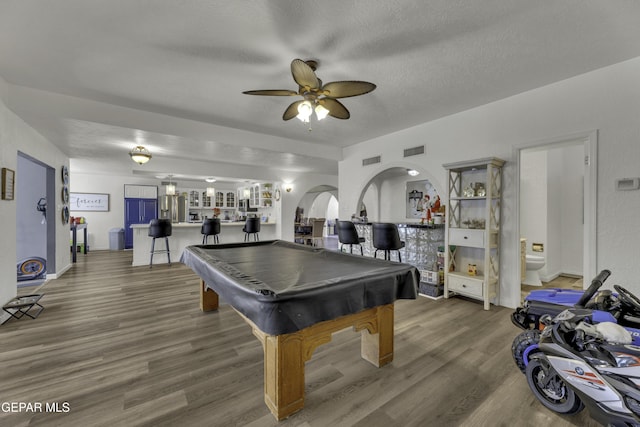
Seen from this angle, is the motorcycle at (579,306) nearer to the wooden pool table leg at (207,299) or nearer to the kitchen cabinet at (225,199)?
the wooden pool table leg at (207,299)

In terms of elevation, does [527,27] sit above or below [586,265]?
above

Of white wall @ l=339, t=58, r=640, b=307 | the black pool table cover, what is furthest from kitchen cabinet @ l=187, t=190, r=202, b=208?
white wall @ l=339, t=58, r=640, b=307

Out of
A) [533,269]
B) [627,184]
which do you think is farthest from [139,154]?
[533,269]

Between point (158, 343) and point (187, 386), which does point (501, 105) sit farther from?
point (158, 343)

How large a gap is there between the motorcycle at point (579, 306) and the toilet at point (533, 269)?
8.29ft

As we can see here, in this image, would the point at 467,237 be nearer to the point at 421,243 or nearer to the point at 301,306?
the point at 421,243

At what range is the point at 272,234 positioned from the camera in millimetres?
8422

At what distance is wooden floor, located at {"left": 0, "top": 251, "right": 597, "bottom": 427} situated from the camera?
61.7 inches

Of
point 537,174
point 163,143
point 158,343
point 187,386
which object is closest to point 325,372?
point 187,386

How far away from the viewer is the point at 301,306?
146cm

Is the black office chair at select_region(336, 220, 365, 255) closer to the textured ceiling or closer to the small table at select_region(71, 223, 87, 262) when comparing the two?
the textured ceiling

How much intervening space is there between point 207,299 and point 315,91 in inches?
108

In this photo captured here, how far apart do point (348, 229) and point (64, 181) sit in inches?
232

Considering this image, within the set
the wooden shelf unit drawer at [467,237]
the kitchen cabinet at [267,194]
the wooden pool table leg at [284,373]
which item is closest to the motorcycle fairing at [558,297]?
the wooden shelf unit drawer at [467,237]
